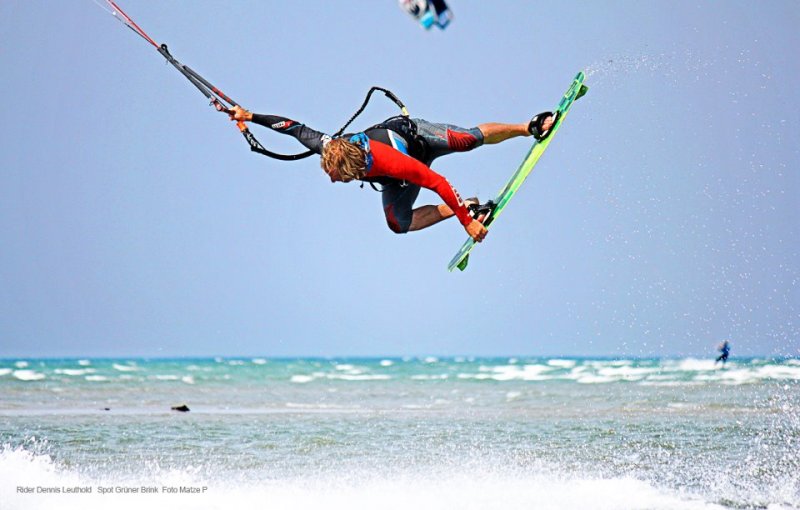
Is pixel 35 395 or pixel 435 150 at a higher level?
pixel 435 150

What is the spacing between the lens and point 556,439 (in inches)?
436

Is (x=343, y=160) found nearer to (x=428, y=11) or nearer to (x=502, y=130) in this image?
(x=428, y=11)

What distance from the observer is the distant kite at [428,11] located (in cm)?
526

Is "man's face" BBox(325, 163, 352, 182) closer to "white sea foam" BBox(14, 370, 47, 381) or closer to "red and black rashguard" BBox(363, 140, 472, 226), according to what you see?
"red and black rashguard" BBox(363, 140, 472, 226)

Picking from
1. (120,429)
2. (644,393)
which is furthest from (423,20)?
(644,393)

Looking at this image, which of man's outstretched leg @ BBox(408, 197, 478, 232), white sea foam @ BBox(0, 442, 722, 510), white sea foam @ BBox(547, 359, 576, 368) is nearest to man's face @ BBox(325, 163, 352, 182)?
man's outstretched leg @ BBox(408, 197, 478, 232)

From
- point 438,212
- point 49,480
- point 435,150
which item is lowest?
point 49,480

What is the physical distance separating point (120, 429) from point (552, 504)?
21.6 feet

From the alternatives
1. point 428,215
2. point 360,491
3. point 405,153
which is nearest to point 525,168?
point 428,215

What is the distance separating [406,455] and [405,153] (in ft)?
13.5

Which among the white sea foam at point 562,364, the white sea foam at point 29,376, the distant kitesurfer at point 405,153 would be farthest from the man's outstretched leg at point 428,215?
the white sea foam at point 562,364

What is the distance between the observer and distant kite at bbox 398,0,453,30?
5262mm

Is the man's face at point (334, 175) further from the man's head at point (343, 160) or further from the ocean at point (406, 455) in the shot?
the ocean at point (406, 455)

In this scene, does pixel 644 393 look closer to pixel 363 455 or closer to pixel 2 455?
pixel 363 455
